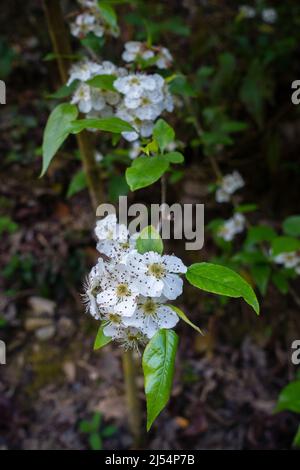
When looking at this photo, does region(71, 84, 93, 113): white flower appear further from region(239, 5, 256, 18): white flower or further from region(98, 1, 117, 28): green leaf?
region(239, 5, 256, 18): white flower

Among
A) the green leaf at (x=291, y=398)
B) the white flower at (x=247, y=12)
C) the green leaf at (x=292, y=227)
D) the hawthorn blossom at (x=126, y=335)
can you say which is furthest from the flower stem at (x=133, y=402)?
the white flower at (x=247, y=12)

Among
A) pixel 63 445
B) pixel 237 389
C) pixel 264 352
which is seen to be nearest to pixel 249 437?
pixel 237 389

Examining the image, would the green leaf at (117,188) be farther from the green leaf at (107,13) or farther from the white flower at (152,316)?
the white flower at (152,316)

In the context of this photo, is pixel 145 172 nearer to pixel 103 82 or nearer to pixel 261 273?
pixel 103 82

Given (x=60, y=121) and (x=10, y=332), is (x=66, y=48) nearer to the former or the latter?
(x=60, y=121)

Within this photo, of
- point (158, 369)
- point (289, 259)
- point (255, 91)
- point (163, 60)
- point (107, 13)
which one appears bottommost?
point (158, 369)

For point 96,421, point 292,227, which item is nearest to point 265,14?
point 292,227

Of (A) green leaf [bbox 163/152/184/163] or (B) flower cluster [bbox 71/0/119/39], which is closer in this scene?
(A) green leaf [bbox 163/152/184/163]

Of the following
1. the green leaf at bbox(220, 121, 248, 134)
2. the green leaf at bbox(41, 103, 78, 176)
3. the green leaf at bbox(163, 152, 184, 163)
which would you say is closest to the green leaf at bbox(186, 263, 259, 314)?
the green leaf at bbox(163, 152, 184, 163)
